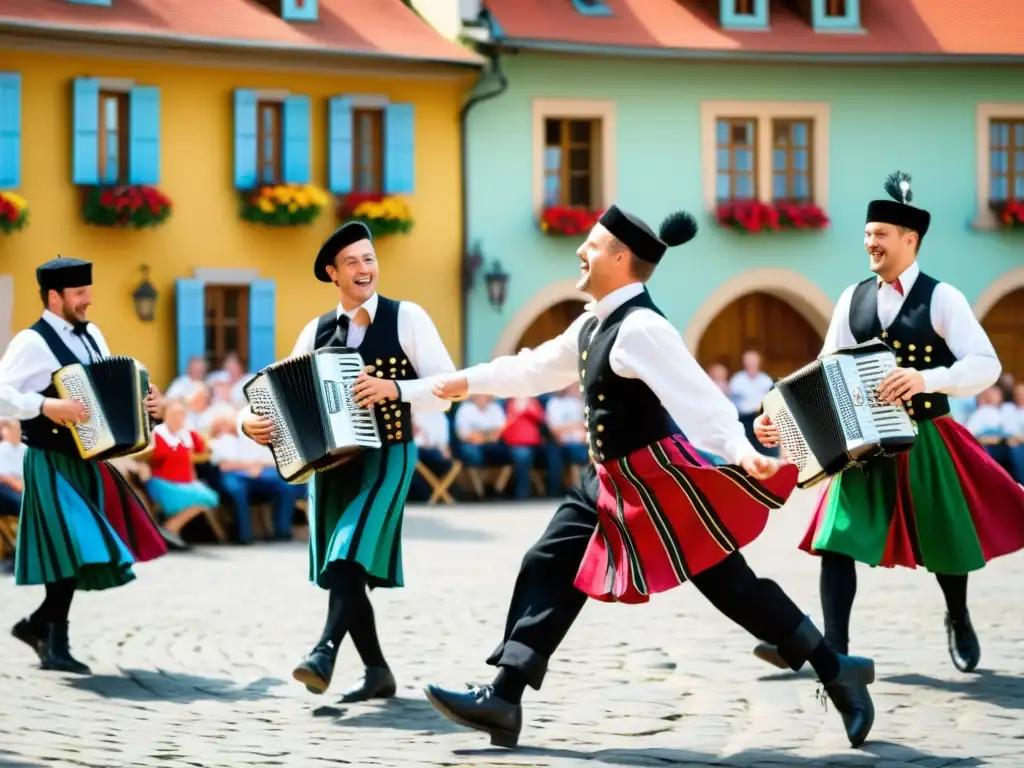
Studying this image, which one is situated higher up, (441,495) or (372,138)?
(372,138)

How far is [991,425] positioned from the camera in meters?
22.1

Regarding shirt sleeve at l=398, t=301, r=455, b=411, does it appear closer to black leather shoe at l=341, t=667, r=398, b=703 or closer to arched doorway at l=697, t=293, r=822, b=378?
black leather shoe at l=341, t=667, r=398, b=703

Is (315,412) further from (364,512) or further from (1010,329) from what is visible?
(1010,329)

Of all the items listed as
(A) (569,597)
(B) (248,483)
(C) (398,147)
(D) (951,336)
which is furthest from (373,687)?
(C) (398,147)

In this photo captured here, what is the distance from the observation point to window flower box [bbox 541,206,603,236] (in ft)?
81.6

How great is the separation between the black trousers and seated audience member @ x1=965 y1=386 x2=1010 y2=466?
630 inches

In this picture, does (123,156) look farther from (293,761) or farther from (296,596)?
(293,761)

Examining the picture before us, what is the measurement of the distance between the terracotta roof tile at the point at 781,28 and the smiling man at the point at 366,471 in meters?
17.1

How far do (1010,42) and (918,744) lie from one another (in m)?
21.9

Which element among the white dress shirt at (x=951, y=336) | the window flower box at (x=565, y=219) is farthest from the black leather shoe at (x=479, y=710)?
the window flower box at (x=565, y=219)

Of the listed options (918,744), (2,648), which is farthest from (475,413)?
(918,744)

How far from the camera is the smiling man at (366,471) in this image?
24.9 feet

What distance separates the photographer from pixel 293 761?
6.41 m

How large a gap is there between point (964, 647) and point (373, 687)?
2393mm
